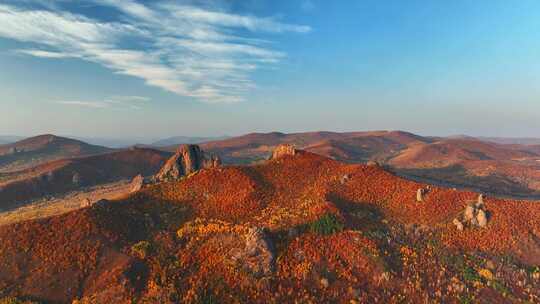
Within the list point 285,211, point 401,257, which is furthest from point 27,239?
point 401,257

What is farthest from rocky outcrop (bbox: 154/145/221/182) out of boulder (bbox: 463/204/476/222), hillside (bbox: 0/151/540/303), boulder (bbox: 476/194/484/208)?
boulder (bbox: 476/194/484/208)

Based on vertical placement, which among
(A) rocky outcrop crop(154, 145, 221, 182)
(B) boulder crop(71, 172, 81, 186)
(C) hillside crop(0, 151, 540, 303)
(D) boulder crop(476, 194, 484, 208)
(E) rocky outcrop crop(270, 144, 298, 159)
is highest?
(E) rocky outcrop crop(270, 144, 298, 159)

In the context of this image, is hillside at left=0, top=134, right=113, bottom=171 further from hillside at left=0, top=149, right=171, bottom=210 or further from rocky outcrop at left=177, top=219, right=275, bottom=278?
rocky outcrop at left=177, top=219, right=275, bottom=278

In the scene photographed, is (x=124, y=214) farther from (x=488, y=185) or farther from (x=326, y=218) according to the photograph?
(x=488, y=185)

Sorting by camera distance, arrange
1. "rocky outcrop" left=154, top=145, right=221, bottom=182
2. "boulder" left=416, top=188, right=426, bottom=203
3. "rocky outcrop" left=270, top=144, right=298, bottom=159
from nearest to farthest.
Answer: "boulder" left=416, top=188, right=426, bottom=203 → "rocky outcrop" left=270, top=144, right=298, bottom=159 → "rocky outcrop" left=154, top=145, right=221, bottom=182

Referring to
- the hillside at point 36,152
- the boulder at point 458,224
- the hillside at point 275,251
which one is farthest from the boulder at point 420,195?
the hillside at point 36,152

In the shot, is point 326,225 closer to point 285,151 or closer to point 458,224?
point 458,224

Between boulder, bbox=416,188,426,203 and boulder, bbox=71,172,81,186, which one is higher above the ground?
boulder, bbox=416,188,426,203

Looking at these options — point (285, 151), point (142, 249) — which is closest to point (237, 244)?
point (142, 249)
